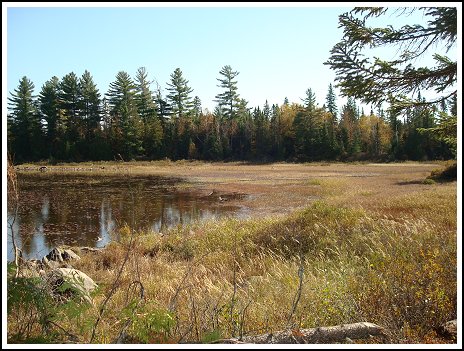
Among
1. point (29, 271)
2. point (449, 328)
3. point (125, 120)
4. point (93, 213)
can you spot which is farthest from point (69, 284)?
point (125, 120)

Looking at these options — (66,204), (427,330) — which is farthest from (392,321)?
(66,204)

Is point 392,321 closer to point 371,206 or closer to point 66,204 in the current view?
point 371,206

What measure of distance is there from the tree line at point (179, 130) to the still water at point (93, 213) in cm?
2810

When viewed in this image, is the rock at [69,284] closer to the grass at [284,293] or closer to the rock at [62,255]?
the grass at [284,293]

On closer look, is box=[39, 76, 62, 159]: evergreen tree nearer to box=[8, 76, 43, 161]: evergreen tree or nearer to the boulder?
box=[8, 76, 43, 161]: evergreen tree

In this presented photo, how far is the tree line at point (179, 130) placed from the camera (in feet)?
178

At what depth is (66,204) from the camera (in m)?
21.5

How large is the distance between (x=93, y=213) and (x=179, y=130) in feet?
145

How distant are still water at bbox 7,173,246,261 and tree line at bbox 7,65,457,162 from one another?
92.2 ft

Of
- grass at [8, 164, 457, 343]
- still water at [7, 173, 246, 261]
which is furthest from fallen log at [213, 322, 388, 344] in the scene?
still water at [7, 173, 246, 261]

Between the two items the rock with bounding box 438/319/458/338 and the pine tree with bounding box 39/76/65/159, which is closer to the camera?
the rock with bounding box 438/319/458/338

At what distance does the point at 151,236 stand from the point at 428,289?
10115 millimetres

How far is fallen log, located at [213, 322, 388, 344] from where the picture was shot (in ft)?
10.0

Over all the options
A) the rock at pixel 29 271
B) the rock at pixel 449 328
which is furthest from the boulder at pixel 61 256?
the rock at pixel 449 328
